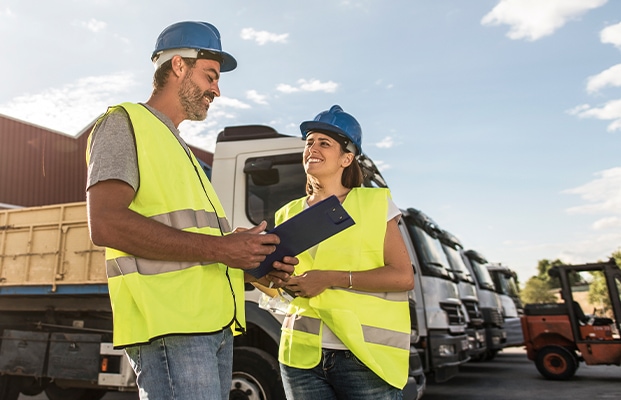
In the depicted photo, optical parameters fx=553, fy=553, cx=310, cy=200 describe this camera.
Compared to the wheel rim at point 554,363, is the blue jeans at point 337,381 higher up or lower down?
higher up

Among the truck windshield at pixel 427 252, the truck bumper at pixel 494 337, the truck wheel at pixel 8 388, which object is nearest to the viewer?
the truck wheel at pixel 8 388

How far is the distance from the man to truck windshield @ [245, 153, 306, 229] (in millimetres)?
2597

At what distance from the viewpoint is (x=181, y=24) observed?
1882mm

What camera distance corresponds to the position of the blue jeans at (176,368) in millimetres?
1482

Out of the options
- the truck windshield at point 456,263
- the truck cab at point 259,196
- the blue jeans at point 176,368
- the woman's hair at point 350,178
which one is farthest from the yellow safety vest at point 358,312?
the truck windshield at point 456,263

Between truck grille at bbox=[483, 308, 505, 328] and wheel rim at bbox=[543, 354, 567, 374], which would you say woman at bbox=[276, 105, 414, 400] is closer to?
wheel rim at bbox=[543, 354, 567, 374]

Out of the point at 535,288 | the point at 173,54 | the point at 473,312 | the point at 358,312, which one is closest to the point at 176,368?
the point at 358,312

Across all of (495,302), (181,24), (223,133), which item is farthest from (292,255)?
(495,302)

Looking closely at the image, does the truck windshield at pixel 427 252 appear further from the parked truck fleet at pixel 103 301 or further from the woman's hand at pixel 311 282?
the woman's hand at pixel 311 282

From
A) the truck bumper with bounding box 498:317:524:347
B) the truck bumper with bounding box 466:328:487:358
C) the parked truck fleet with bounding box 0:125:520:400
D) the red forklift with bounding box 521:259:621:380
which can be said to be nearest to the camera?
the parked truck fleet with bounding box 0:125:520:400

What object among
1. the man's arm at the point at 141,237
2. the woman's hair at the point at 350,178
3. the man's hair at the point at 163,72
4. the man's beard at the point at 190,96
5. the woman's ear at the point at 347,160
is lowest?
the man's arm at the point at 141,237

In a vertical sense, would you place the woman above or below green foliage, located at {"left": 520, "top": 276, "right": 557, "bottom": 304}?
below

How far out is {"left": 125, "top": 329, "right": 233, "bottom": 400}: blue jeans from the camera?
1.48m

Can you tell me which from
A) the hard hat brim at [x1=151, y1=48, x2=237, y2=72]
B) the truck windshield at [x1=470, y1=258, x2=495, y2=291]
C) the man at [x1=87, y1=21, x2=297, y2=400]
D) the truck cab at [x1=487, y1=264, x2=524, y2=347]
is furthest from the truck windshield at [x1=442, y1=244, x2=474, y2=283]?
the man at [x1=87, y1=21, x2=297, y2=400]
